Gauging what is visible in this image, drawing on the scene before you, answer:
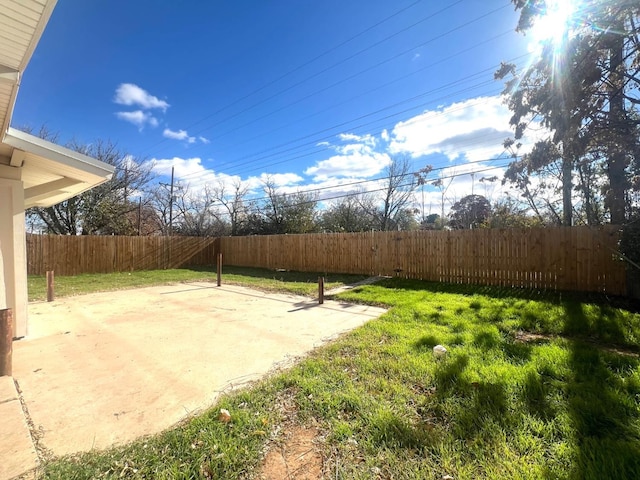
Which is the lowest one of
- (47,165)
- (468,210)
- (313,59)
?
(47,165)

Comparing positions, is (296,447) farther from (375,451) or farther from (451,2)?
(451,2)

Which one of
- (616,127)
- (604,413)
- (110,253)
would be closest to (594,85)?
(616,127)

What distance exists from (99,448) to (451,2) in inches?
416

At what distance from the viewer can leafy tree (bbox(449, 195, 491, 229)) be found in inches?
830

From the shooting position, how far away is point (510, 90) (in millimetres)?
7492

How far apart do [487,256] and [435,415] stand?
6.84m

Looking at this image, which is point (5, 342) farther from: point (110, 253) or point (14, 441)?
point (110, 253)

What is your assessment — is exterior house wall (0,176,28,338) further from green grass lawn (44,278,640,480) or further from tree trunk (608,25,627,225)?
tree trunk (608,25,627,225)

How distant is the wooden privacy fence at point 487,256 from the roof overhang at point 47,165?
7920mm

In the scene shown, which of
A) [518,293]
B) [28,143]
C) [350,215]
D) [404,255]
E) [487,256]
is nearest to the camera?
[28,143]

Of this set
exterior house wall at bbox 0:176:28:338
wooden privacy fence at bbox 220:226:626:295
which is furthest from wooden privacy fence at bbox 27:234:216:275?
exterior house wall at bbox 0:176:28:338

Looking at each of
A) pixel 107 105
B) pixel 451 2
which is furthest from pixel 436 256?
pixel 107 105

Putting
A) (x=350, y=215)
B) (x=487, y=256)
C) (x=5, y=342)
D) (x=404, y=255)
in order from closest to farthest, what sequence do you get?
(x=5, y=342), (x=487, y=256), (x=404, y=255), (x=350, y=215)

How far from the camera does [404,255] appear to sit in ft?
30.9
